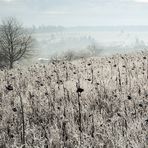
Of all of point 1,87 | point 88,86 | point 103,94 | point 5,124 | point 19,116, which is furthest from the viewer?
point 1,87

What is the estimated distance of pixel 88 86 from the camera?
24.4ft

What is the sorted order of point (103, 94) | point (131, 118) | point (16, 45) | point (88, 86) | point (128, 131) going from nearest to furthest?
point (128, 131), point (131, 118), point (103, 94), point (88, 86), point (16, 45)

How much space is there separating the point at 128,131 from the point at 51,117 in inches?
66.3

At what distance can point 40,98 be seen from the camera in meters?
6.72

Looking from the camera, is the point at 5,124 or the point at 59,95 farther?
the point at 59,95

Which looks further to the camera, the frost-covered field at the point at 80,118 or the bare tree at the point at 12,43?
the bare tree at the point at 12,43

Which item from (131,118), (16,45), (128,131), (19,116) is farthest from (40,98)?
(16,45)

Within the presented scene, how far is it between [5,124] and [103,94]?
2.19 meters

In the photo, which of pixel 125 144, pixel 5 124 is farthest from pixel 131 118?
pixel 5 124

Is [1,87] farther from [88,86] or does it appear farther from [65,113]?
[65,113]

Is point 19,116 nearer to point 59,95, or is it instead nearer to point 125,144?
point 59,95

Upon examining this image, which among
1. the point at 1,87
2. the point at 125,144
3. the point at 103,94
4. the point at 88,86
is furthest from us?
the point at 1,87

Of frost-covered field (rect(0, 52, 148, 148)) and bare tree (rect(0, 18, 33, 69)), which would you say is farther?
bare tree (rect(0, 18, 33, 69))

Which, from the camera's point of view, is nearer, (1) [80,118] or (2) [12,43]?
(1) [80,118]
